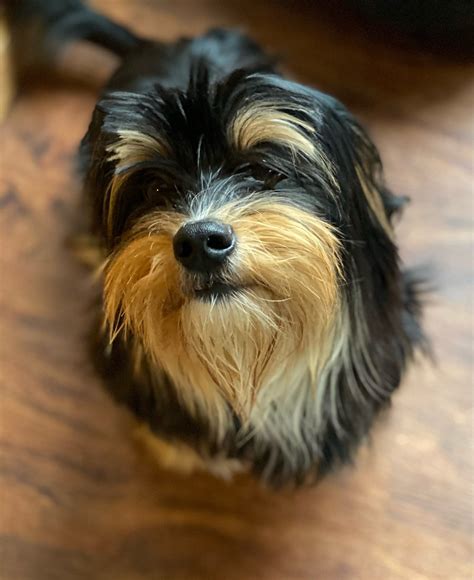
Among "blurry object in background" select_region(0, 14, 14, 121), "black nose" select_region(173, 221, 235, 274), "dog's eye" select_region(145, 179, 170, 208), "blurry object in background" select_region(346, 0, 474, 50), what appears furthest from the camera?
"blurry object in background" select_region(0, 14, 14, 121)

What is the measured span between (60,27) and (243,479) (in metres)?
1.04

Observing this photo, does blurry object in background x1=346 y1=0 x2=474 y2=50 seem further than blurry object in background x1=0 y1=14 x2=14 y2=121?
No

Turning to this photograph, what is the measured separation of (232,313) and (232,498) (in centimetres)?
59

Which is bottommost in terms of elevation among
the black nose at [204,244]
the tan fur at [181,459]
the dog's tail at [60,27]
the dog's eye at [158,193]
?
the tan fur at [181,459]

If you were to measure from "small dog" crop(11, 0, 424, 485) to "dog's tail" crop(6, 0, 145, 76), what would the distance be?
0.61 m

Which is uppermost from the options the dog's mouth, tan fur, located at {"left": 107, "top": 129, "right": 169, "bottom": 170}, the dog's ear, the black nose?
the dog's ear

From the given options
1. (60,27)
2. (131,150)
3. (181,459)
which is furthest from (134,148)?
(60,27)

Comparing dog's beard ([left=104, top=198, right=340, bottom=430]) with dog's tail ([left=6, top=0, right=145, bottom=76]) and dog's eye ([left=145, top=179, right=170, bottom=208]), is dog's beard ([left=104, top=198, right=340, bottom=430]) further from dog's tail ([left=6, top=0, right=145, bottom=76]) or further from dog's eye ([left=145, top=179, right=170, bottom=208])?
dog's tail ([left=6, top=0, right=145, bottom=76])

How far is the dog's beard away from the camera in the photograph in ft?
2.86

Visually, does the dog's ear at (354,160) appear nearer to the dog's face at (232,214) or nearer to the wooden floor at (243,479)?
the dog's face at (232,214)

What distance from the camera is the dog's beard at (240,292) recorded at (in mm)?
872

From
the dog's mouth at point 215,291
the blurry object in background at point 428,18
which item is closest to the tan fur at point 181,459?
the dog's mouth at point 215,291

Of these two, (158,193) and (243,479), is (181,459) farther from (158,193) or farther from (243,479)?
(158,193)

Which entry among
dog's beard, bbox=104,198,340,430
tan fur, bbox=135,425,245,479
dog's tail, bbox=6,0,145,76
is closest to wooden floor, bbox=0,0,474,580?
tan fur, bbox=135,425,245,479
